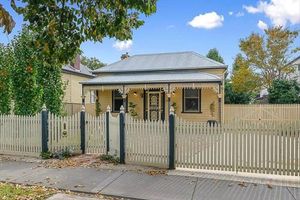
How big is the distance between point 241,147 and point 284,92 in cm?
2193

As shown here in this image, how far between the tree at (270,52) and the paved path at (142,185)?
28.3 metres

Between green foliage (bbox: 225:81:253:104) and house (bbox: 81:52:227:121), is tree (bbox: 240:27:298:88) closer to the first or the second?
green foliage (bbox: 225:81:253:104)

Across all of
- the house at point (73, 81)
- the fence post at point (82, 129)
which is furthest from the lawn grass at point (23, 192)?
the house at point (73, 81)

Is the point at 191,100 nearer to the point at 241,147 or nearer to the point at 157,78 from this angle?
the point at 157,78

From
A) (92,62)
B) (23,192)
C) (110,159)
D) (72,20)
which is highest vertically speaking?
(92,62)

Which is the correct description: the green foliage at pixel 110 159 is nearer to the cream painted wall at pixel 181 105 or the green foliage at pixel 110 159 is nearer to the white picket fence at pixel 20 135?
the white picket fence at pixel 20 135

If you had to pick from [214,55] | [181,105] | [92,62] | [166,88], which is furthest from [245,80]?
[92,62]

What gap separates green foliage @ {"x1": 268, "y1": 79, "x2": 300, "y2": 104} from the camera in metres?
27.3

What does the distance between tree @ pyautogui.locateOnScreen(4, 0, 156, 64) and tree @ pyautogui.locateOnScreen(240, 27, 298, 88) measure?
2913 cm

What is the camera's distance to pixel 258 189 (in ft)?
22.3

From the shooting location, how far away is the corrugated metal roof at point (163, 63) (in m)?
22.8

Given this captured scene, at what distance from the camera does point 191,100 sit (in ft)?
71.5

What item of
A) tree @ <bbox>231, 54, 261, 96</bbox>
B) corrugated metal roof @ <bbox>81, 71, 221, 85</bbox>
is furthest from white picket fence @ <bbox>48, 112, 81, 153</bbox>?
tree @ <bbox>231, 54, 261, 96</bbox>

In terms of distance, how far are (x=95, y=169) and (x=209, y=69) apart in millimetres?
15167
